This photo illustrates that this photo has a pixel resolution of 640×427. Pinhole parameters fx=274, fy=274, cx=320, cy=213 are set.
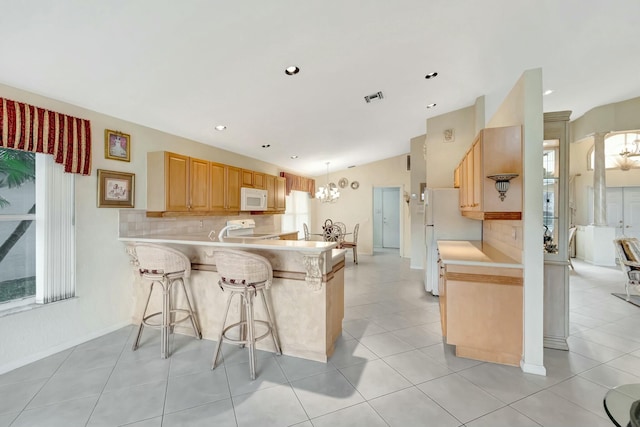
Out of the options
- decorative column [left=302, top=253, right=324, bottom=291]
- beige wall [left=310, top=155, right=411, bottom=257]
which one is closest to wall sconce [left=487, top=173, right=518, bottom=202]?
decorative column [left=302, top=253, right=324, bottom=291]

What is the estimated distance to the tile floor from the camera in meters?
1.72

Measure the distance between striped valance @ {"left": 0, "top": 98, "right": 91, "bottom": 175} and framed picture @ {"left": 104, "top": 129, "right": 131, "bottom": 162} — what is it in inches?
7.3

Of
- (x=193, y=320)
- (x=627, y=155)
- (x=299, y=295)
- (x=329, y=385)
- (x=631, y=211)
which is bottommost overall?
(x=329, y=385)

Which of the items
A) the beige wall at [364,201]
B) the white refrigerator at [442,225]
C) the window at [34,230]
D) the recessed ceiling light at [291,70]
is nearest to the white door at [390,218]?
the beige wall at [364,201]

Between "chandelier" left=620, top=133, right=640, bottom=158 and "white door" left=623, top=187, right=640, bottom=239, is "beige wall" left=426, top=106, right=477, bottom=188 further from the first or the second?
"white door" left=623, top=187, right=640, bottom=239

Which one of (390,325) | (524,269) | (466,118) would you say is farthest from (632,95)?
(390,325)

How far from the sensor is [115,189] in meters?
2.96

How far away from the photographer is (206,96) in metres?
2.82

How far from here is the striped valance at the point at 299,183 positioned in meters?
6.58

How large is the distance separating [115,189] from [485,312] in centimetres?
385

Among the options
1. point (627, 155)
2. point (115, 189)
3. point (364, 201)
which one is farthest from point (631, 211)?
point (115, 189)

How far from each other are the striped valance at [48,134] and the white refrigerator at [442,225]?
4297 millimetres

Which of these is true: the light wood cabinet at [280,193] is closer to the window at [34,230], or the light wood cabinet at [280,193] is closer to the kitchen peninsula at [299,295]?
the kitchen peninsula at [299,295]

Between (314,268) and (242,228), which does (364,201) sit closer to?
(242,228)
